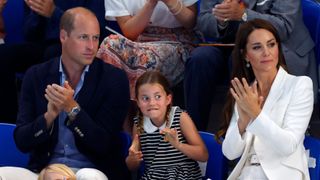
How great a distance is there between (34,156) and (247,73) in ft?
3.22

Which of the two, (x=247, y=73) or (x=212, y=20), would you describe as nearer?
(x=247, y=73)

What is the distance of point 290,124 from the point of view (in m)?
2.83

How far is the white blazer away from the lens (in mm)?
2756

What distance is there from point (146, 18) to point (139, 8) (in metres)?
0.13

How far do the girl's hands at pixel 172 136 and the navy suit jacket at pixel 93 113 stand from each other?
0.81 feet

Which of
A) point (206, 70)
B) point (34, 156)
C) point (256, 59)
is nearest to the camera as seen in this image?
point (256, 59)

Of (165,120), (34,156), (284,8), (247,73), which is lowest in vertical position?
(34,156)

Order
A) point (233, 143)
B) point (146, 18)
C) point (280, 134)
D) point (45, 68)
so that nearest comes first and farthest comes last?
point (280, 134) < point (233, 143) < point (45, 68) < point (146, 18)

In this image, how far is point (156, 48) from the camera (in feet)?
11.6

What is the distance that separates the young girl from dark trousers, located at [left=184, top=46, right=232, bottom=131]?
30 centimetres

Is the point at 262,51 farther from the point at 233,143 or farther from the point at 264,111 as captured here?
the point at 233,143

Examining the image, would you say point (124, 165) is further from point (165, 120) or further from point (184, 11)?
point (184, 11)

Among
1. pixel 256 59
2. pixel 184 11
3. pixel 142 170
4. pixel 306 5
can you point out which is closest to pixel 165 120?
pixel 142 170

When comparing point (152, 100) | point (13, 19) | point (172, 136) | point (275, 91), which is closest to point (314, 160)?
point (275, 91)
